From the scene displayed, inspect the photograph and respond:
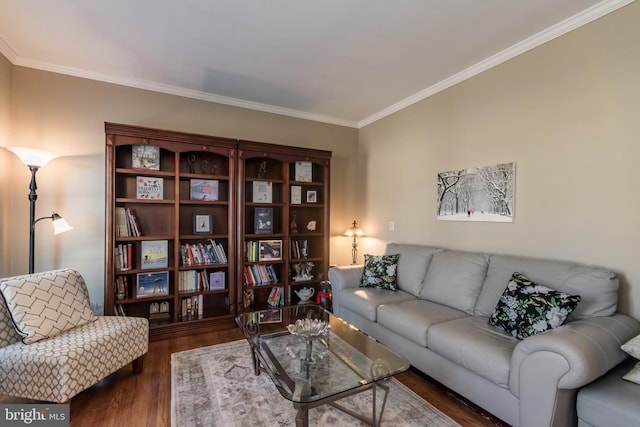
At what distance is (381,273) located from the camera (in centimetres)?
304

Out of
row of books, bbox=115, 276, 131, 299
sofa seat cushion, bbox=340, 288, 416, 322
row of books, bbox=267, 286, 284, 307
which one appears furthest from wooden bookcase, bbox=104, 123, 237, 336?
sofa seat cushion, bbox=340, 288, 416, 322

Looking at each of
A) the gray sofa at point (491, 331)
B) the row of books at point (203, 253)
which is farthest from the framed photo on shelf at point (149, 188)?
the gray sofa at point (491, 331)

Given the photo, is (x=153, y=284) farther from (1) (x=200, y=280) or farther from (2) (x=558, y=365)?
(2) (x=558, y=365)

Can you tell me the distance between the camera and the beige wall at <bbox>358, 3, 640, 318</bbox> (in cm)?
187

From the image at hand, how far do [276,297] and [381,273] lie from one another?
1363 mm

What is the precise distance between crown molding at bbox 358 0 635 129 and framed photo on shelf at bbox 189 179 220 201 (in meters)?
2.47

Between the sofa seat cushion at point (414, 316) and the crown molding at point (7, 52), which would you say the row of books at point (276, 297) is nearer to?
the sofa seat cushion at point (414, 316)

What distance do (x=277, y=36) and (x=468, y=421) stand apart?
2995 millimetres

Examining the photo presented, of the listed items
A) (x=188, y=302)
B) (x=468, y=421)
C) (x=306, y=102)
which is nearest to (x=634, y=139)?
(x=468, y=421)

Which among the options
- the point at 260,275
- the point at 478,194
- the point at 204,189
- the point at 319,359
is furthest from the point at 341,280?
the point at 204,189

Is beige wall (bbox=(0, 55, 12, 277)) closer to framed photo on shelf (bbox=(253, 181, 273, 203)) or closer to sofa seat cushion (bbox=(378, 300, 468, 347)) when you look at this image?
framed photo on shelf (bbox=(253, 181, 273, 203))

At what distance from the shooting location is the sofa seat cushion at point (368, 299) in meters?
2.61

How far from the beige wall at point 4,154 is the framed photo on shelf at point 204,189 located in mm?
1500

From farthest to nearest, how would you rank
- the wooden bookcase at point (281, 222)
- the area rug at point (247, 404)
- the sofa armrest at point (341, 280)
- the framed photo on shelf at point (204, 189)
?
the wooden bookcase at point (281, 222) → the framed photo on shelf at point (204, 189) → the sofa armrest at point (341, 280) → the area rug at point (247, 404)
